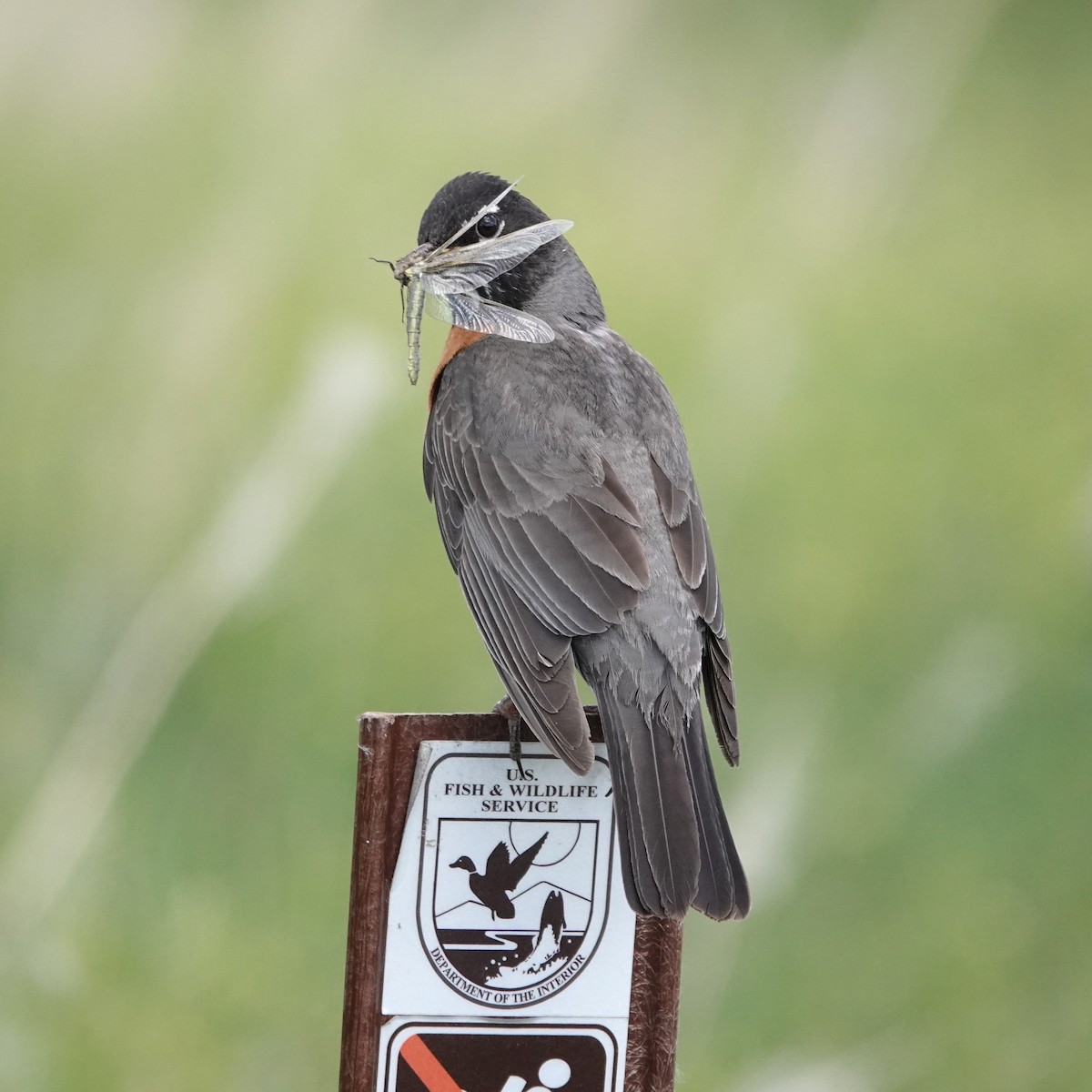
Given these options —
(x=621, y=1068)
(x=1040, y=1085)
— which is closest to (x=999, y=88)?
(x=1040, y=1085)

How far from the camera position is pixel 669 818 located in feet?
5.10

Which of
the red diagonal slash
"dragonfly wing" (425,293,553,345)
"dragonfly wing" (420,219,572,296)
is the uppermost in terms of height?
"dragonfly wing" (420,219,572,296)

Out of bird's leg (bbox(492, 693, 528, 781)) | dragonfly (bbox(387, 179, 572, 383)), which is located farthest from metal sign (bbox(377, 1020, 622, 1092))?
dragonfly (bbox(387, 179, 572, 383))

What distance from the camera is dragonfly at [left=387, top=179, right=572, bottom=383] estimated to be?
6.91 ft

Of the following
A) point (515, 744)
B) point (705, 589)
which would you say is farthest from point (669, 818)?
point (705, 589)

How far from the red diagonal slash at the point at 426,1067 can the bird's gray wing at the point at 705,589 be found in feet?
1.84

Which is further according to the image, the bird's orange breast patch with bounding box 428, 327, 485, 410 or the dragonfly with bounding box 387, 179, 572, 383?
the bird's orange breast patch with bounding box 428, 327, 485, 410

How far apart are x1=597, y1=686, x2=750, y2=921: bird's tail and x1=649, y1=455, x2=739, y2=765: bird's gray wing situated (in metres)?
0.12

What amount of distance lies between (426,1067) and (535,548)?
29.5 inches

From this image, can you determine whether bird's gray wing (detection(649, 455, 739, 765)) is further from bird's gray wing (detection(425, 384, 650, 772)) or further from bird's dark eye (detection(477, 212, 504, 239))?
bird's dark eye (detection(477, 212, 504, 239))

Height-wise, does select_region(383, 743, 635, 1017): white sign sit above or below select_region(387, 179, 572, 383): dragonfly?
below

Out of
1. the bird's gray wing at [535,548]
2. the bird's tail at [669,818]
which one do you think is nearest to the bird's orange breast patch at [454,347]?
the bird's gray wing at [535,548]

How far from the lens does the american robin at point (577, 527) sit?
1601 millimetres

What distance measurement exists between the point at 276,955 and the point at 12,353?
1.25m
